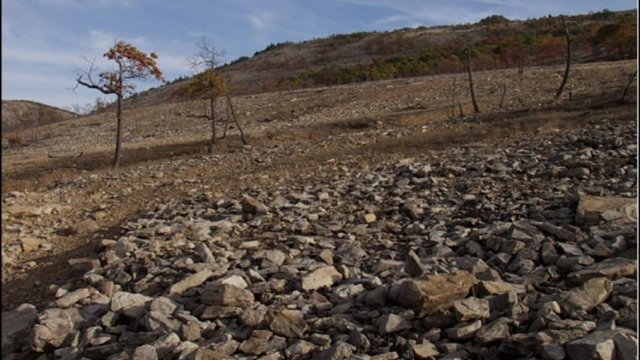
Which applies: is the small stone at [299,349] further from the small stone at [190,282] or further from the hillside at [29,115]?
the hillside at [29,115]

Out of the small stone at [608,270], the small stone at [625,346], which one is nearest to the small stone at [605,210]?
the small stone at [608,270]

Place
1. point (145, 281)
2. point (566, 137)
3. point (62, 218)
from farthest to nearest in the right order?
point (566, 137)
point (62, 218)
point (145, 281)

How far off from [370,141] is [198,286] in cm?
1011

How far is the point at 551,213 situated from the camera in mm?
6695

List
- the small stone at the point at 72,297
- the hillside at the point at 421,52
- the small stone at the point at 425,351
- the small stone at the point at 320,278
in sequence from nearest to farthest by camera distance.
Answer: the small stone at the point at 425,351, the small stone at the point at 320,278, the small stone at the point at 72,297, the hillside at the point at 421,52

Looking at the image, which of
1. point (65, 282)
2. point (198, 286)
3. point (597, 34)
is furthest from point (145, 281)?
point (597, 34)

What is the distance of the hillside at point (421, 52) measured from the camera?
42.3 m

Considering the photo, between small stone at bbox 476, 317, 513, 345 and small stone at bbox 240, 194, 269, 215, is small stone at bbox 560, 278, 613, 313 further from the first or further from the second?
small stone at bbox 240, 194, 269, 215

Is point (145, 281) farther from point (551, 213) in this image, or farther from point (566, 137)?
point (566, 137)

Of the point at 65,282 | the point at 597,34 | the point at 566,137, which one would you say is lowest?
the point at 65,282

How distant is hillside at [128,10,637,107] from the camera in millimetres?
42312

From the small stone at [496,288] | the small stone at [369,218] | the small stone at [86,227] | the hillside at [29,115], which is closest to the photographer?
the small stone at [496,288]

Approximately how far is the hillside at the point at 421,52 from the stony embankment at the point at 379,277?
30.1 metres

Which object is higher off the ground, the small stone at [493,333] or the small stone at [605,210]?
the small stone at [605,210]
